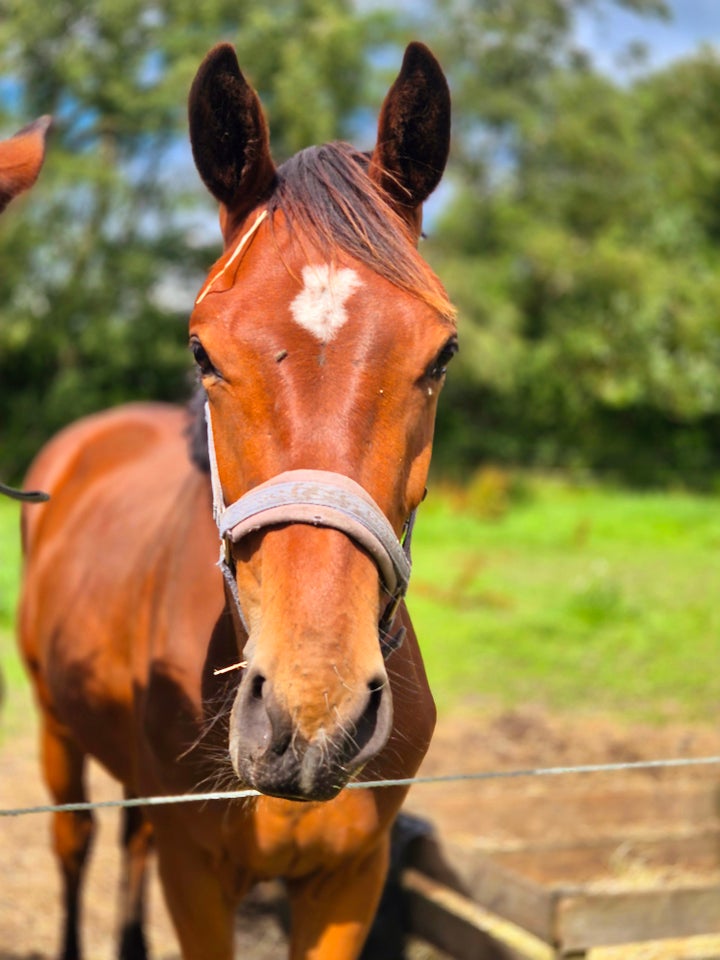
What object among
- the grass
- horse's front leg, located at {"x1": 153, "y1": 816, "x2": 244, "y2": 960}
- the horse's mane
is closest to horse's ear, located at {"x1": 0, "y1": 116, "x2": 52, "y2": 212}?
the horse's mane

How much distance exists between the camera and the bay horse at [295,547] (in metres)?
1.59

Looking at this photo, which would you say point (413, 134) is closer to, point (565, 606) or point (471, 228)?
point (565, 606)

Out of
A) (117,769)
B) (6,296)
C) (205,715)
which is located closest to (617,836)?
(117,769)

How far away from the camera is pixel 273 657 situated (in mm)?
1560

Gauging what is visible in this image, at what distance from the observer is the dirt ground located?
420 centimetres

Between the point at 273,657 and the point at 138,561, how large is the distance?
1680 millimetres

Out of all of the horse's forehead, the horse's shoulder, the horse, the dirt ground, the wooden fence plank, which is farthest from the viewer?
the horse's shoulder

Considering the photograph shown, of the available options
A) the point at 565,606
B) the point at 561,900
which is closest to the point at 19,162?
the point at 561,900

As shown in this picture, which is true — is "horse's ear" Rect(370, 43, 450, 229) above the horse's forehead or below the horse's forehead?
above

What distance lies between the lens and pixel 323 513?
5.30ft

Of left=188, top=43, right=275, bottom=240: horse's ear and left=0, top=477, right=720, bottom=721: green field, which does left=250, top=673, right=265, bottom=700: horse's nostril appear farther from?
left=0, top=477, right=720, bottom=721: green field

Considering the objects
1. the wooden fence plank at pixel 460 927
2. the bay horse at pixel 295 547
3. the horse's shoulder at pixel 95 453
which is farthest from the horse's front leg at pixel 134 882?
the horse's shoulder at pixel 95 453

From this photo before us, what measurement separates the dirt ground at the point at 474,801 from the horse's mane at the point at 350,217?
273cm

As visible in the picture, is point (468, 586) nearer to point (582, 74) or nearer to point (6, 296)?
point (6, 296)
